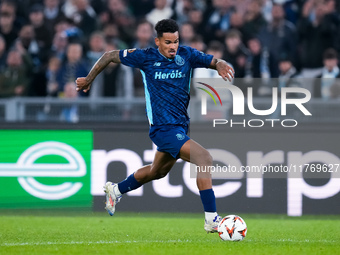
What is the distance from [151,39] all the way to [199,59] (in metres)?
5.34

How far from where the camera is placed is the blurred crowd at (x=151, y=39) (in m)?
12.6

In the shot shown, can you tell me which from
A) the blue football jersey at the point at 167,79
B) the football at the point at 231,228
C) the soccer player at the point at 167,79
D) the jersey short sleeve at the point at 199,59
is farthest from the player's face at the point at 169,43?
the football at the point at 231,228

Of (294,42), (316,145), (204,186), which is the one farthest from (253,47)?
(204,186)

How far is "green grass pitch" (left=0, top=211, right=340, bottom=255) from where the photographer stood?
6.88 m

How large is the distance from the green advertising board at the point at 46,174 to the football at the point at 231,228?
12.8ft

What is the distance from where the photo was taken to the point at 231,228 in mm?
7324

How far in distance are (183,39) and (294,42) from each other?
2.08 metres

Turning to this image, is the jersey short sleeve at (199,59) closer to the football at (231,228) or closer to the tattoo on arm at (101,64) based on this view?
the tattoo on arm at (101,64)

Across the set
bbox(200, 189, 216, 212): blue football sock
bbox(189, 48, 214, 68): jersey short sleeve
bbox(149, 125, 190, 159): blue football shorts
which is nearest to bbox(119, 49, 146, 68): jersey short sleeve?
bbox(189, 48, 214, 68): jersey short sleeve

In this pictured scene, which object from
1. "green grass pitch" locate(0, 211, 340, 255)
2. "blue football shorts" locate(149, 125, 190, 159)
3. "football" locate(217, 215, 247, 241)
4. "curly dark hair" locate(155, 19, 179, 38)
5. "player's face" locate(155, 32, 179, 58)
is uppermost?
"curly dark hair" locate(155, 19, 179, 38)

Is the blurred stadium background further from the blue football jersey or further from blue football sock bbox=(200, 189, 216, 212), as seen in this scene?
blue football sock bbox=(200, 189, 216, 212)

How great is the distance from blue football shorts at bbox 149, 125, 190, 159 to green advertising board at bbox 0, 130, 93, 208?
3.22 metres

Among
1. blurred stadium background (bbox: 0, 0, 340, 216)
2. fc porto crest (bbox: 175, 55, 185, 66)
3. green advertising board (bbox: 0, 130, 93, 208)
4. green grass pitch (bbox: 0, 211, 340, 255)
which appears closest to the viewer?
green grass pitch (bbox: 0, 211, 340, 255)

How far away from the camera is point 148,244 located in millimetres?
7273
